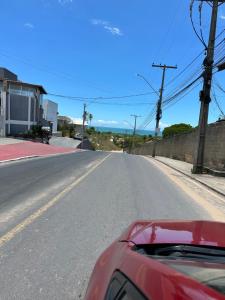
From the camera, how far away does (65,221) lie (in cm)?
912

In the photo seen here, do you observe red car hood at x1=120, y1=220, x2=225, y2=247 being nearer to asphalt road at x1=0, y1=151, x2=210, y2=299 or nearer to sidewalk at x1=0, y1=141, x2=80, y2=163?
asphalt road at x1=0, y1=151, x2=210, y2=299

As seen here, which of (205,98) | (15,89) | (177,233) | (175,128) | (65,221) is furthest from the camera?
(175,128)

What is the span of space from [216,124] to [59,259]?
22.6 metres

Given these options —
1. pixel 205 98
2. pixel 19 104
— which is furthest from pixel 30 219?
pixel 19 104

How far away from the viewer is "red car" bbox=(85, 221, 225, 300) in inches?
82.2

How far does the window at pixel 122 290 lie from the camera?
2.27 meters

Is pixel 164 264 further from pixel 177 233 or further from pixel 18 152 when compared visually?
pixel 18 152

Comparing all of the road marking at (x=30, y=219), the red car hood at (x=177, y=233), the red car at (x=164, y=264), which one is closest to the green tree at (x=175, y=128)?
the road marking at (x=30, y=219)

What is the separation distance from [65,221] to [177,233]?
5.89 meters

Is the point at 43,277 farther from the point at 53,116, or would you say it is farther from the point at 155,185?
the point at 53,116

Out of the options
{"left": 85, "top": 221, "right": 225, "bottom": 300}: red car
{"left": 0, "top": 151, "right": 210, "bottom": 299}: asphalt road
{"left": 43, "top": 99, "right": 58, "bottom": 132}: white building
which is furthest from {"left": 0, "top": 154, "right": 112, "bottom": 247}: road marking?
{"left": 43, "top": 99, "right": 58, "bottom": 132}: white building

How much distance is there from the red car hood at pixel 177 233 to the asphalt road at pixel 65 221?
1699 mm

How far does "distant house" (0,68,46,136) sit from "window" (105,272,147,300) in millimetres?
64095

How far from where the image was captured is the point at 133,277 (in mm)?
2467
